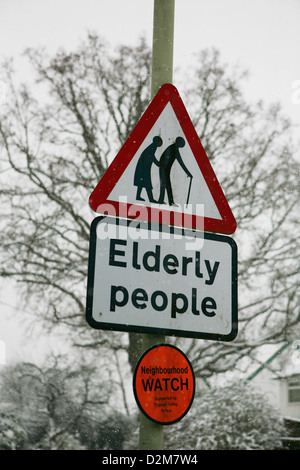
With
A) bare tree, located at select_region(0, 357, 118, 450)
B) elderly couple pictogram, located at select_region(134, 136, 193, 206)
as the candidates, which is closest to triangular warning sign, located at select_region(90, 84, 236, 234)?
elderly couple pictogram, located at select_region(134, 136, 193, 206)

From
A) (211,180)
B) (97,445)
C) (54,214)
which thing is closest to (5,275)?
(54,214)

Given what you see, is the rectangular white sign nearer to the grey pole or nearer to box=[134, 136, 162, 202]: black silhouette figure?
box=[134, 136, 162, 202]: black silhouette figure

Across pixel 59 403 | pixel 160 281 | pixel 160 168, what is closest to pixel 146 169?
pixel 160 168

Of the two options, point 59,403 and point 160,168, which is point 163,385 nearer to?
point 160,168

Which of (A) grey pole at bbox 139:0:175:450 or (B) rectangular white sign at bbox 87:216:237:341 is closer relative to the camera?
(B) rectangular white sign at bbox 87:216:237:341

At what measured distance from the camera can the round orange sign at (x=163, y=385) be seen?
1790mm

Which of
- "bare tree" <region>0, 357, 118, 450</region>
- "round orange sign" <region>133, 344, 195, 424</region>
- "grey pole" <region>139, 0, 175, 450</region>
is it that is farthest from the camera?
"bare tree" <region>0, 357, 118, 450</region>

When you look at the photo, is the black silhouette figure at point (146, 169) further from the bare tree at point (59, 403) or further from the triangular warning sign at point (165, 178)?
the bare tree at point (59, 403)

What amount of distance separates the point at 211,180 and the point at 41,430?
9.62 meters

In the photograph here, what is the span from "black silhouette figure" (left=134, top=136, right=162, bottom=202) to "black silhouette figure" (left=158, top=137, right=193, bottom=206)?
0.10 ft

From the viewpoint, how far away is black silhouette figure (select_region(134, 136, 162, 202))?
204cm

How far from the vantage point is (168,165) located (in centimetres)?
212

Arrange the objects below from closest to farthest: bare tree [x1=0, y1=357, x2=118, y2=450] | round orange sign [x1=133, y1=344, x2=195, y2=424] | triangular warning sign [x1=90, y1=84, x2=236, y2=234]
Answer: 1. round orange sign [x1=133, y1=344, x2=195, y2=424]
2. triangular warning sign [x1=90, y1=84, x2=236, y2=234]
3. bare tree [x1=0, y1=357, x2=118, y2=450]

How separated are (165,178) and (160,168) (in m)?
0.05
